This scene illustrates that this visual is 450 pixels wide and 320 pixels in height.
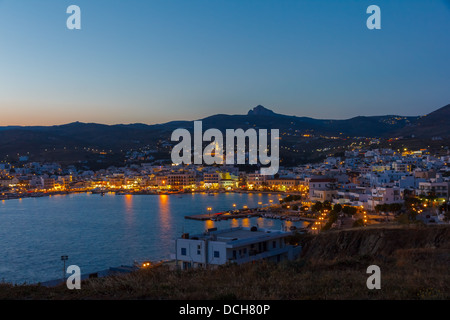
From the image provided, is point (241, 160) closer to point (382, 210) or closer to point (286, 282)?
point (382, 210)

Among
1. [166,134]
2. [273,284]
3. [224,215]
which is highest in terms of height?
[166,134]

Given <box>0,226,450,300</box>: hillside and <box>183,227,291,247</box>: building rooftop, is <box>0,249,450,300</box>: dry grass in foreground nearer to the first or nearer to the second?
<box>0,226,450,300</box>: hillside

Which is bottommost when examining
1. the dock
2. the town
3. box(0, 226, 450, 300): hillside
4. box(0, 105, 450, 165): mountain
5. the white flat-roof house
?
the dock

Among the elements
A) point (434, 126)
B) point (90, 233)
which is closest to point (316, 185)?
point (90, 233)

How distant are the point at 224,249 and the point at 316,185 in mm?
14558

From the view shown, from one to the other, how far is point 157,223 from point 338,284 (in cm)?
1321

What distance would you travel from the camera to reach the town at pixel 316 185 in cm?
1329

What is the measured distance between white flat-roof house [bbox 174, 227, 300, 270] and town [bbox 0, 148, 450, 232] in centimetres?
458

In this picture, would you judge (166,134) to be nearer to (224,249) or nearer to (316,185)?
(316,185)

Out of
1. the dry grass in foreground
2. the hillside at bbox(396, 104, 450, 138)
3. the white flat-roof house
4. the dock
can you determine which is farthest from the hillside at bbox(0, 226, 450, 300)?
the hillside at bbox(396, 104, 450, 138)

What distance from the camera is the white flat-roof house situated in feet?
18.3

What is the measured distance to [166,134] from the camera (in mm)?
58562

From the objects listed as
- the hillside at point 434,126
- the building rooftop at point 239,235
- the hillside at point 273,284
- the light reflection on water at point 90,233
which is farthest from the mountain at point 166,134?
the hillside at point 273,284

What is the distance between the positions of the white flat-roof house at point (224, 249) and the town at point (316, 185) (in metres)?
4.58
